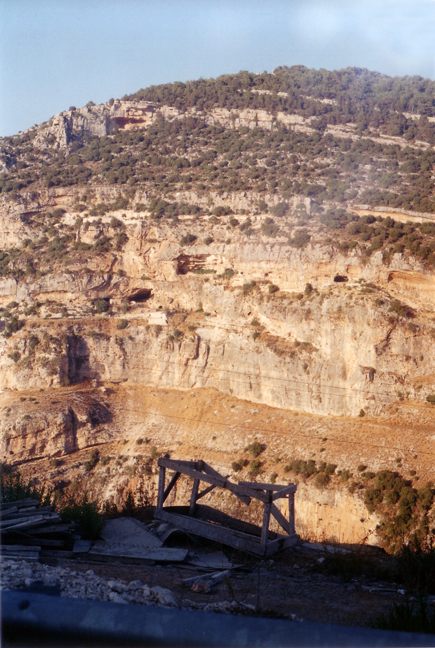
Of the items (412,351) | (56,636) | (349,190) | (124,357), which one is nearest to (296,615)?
(56,636)

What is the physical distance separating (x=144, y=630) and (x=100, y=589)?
4.69 m

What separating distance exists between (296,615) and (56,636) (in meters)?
4.79

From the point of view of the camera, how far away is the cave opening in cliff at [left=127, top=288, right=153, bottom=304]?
129 ft

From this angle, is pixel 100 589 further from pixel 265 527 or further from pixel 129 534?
pixel 265 527

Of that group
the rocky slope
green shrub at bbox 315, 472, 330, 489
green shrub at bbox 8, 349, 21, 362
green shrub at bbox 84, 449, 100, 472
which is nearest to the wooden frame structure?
the rocky slope

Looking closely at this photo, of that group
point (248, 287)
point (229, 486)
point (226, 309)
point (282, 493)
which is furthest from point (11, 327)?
point (282, 493)

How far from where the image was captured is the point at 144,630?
2.18m

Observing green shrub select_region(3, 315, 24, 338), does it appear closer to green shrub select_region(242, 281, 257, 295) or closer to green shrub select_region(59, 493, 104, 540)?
green shrub select_region(242, 281, 257, 295)

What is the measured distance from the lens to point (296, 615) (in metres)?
6.12

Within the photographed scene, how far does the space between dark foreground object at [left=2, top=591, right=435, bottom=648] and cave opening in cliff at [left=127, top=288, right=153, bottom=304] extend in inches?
1472

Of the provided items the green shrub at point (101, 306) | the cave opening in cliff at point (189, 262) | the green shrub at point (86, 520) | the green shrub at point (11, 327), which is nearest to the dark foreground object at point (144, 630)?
the green shrub at point (86, 520)

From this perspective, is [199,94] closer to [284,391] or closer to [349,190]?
[349,190]

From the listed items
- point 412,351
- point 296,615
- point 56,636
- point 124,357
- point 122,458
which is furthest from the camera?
point 124,357

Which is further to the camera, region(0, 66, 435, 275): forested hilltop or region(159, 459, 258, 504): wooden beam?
region(0, 66, 435, 275): forested hilltop
